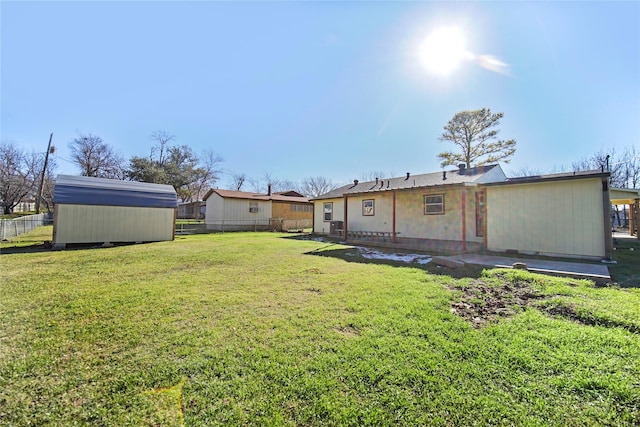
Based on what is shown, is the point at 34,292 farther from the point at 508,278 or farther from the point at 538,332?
the point at 508,278

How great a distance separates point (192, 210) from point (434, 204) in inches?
1449

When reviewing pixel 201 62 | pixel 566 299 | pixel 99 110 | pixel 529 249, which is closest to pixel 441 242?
pixel 529 249

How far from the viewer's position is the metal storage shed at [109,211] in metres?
10.8

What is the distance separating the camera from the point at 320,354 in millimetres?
2607

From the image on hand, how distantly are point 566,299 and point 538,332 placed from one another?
1.62 metres

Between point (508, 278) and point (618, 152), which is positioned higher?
point (618, 152)

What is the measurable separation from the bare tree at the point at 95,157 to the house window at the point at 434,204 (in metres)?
34.4

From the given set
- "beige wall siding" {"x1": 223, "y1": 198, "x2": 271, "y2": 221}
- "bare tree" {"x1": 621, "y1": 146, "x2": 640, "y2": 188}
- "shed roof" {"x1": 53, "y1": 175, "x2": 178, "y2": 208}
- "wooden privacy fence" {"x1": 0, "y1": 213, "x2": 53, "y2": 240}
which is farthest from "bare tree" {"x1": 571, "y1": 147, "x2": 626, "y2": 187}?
"wooden privacy fence" {"x1": 0, "y1": 213, "x2": 53, "y2": 240}

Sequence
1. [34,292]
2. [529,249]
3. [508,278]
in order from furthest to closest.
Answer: [529,249] → [508,278] → [34,292]

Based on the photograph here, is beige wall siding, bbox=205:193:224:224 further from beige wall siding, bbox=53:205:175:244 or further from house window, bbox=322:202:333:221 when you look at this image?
house window, bbox=322:202:333:221

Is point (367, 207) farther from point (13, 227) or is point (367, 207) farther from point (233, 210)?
point (13, 227)

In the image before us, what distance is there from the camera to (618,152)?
981 inches

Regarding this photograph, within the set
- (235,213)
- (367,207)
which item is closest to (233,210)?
(235,213)

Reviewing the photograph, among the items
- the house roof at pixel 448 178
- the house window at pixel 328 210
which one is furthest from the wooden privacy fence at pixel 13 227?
the house roof at pixel 448 178
